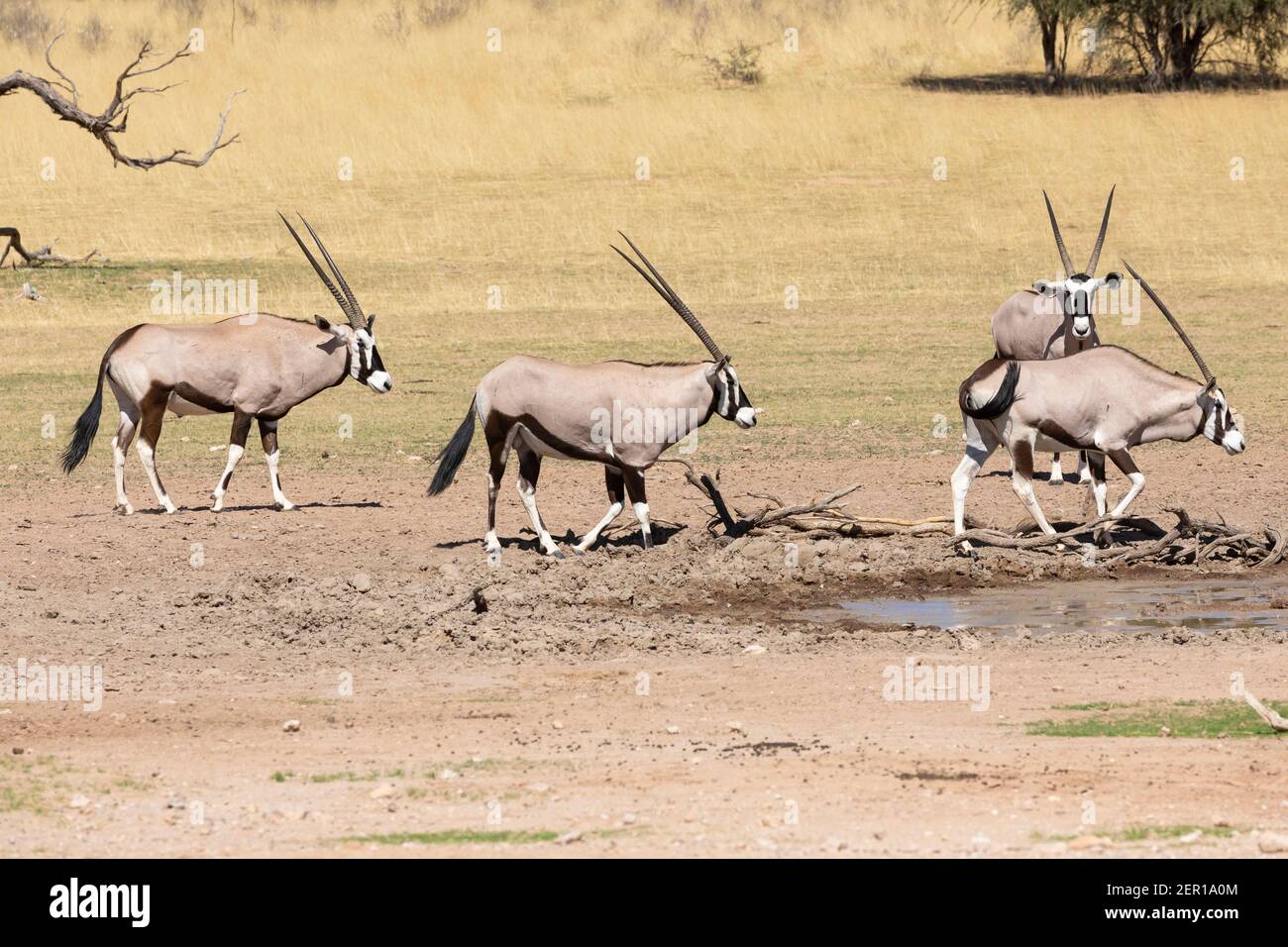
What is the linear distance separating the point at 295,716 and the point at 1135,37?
132 feet

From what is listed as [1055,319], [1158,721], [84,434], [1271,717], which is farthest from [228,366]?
[1271,717]

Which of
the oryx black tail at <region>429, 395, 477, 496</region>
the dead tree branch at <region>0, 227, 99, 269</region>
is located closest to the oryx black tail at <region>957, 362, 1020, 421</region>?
the oryx black tail at <region>429, 395, 477, 496</region>

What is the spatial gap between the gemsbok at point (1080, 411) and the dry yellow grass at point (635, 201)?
4.45 meters

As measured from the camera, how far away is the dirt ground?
23.5 feet

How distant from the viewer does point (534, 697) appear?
9.70 meters

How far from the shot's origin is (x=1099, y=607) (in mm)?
11953

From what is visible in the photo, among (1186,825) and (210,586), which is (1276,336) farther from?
(1186,825)

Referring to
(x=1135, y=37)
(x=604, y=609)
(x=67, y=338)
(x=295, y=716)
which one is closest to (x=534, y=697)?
(x=295, y=716)

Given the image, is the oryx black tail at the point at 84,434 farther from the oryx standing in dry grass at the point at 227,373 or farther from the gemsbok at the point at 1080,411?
the gemsbok at the point at 1080,411

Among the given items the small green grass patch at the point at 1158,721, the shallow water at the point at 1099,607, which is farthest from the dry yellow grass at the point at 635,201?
the small green grass patch at the point at 1158,721

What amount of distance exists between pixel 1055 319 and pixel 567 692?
27.9ft

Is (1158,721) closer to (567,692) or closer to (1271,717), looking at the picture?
(1271,717)

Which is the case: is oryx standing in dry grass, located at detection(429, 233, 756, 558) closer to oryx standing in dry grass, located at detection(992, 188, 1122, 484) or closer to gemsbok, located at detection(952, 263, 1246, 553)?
gemsbok, located at detection(952, 263, 1246, 553)

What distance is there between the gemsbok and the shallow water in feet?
2.61
